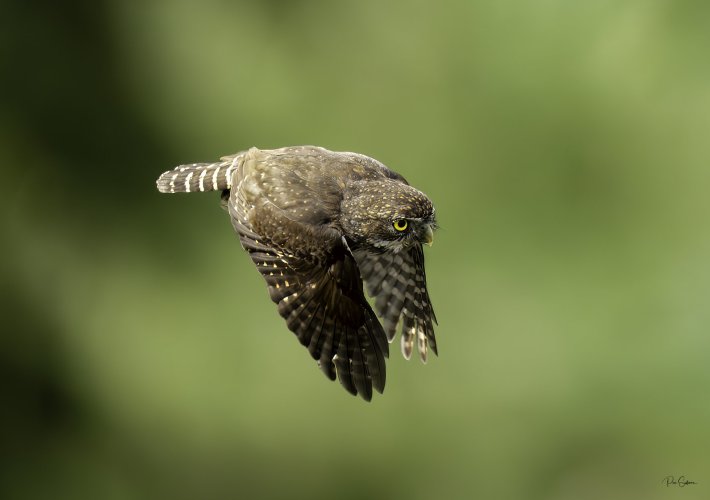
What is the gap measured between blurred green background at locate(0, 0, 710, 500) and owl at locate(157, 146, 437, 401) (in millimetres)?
5733

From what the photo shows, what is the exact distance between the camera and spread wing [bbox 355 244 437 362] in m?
5.30

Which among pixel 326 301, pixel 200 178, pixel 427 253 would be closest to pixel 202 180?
pixel 200 178

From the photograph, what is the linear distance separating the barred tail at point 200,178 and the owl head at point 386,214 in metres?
0.70

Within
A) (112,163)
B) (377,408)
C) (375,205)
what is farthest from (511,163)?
(375,205)

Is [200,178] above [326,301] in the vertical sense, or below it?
above

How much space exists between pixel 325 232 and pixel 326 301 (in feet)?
1.06

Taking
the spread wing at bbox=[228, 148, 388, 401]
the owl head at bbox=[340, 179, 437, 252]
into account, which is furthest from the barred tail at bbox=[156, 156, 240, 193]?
the owl head at bbox=[340, 179, 437, 252]

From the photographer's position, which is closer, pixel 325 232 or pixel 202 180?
pixel 325 232

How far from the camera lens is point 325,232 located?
4457 mm

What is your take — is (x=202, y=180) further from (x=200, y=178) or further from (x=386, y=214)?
(x=386, y=214)
